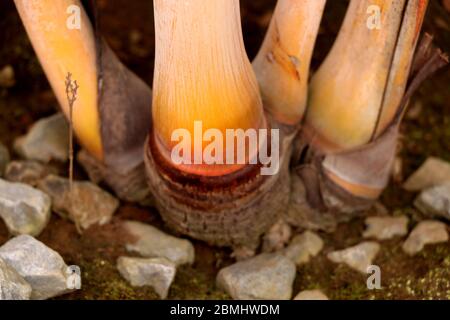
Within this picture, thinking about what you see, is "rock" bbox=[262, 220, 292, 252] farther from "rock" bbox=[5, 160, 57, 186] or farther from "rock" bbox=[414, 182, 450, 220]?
"rock" bbox=[5, 160, 57, 186]

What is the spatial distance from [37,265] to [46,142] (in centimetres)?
34

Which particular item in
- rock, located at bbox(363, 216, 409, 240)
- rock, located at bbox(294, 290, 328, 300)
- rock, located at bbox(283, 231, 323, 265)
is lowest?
rock, located at bbox(294, 290, 328, 300)

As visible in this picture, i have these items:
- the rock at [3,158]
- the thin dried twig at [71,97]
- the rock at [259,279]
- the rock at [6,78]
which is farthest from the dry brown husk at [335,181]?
the rock at [6,78]

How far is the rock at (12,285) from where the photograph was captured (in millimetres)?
1127

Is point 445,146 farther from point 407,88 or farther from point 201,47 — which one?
point 201,47

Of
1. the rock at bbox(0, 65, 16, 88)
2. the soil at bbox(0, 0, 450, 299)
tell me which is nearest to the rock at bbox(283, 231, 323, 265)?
the soil at bbox(0, 0, 450, 299)

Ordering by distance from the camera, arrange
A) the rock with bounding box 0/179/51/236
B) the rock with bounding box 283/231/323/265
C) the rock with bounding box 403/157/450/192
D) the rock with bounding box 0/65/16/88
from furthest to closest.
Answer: the rock with bounding box 0/65/16/88 → the rock with bounding box 403/157/450/192 → the rock with bounding box 283/231/323/265 → the rock with bounding box 0/179/51/236

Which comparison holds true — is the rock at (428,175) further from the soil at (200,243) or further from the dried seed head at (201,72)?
the dried seed head at (201,72)

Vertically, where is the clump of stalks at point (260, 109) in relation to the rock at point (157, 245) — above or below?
above

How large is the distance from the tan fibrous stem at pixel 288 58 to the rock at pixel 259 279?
237 millimetres

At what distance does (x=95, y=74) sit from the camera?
131 centimetres

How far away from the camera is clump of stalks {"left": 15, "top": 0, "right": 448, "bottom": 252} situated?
1167 millimetres

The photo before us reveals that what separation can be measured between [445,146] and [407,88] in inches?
14.3

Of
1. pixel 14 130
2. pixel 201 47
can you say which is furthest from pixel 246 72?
pixel 14 130
